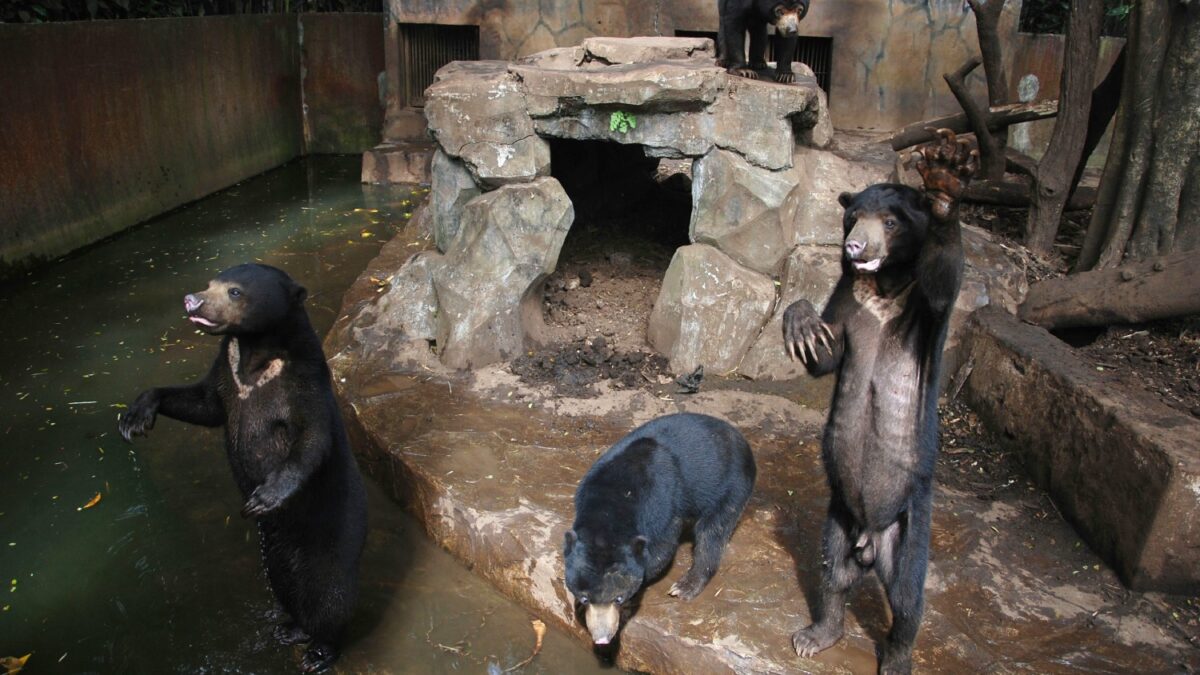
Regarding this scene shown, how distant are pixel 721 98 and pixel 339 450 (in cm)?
348

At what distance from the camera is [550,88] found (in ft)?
20.2

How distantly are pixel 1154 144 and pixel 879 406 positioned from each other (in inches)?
139

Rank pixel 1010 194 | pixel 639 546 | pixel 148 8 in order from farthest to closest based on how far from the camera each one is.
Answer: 1. pixel 148 8
2. pixel 1010 194
3. pixel 639 546

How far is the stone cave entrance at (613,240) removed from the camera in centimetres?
690

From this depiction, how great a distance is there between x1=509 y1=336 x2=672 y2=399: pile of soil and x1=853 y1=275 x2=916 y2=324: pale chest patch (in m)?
2.57

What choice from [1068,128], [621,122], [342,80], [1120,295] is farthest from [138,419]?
[342,80]

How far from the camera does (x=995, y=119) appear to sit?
27.3 feet

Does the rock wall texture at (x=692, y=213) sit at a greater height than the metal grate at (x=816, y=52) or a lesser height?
lesser

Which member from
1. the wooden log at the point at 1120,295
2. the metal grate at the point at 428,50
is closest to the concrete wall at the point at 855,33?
the metal grate at the point at 428,50

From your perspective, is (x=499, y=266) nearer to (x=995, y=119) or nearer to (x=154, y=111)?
(x=995, y=119)

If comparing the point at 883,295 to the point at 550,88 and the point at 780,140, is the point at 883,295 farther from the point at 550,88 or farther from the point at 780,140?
the point at 550,88

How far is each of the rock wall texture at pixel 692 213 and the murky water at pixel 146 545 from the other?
1.52 metres

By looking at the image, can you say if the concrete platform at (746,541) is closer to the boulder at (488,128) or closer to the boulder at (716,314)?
the boulder at (716,314)

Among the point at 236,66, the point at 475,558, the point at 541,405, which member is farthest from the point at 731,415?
the point at 236,66
